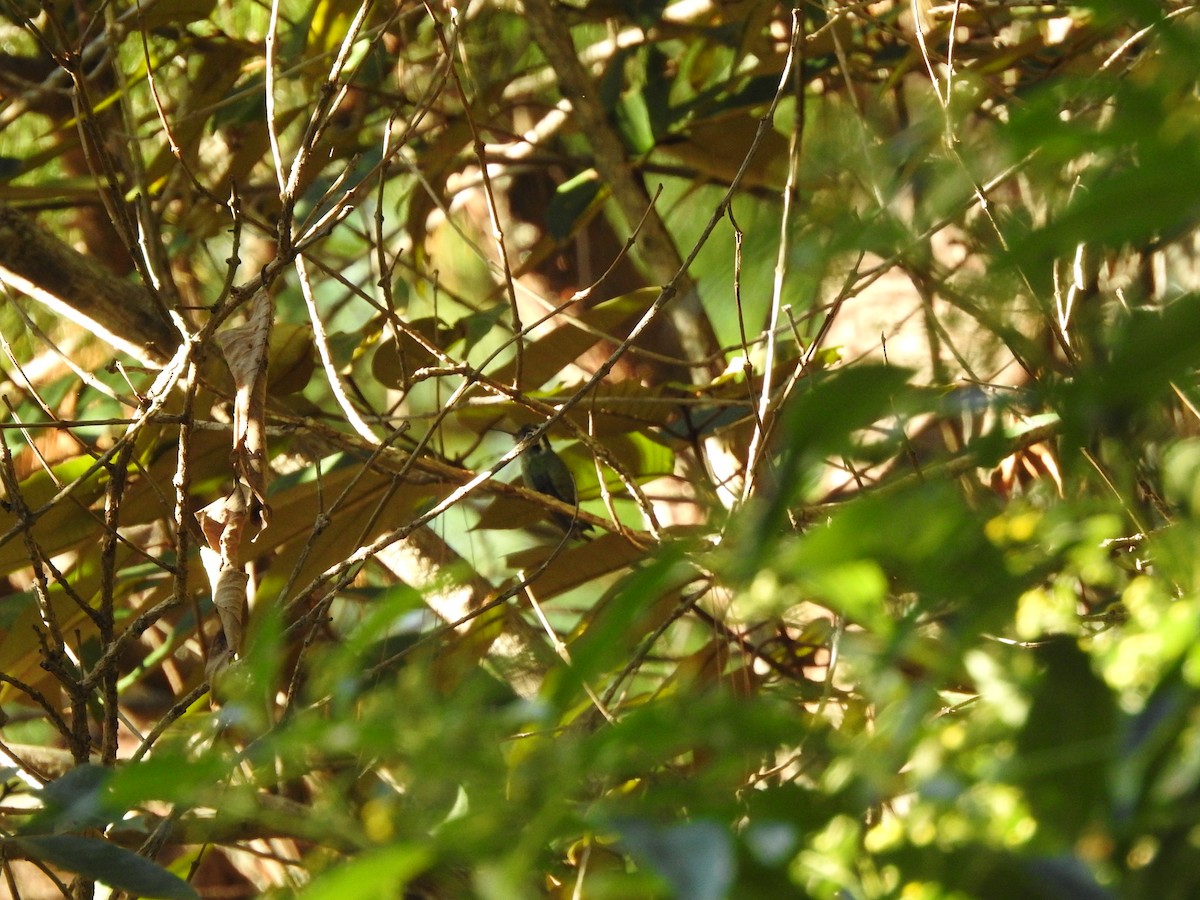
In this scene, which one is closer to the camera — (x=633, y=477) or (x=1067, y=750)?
(x=1067, y=750)

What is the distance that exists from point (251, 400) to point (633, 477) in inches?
23.0

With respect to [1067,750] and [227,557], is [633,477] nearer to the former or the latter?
[227,557]

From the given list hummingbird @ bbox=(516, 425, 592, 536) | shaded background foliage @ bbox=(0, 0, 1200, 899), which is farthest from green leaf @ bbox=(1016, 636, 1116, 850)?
hummingbird @ bbox=(516, 425, 592, 536)

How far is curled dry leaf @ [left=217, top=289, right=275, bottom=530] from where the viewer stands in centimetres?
85

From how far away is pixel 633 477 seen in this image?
4.51 ft

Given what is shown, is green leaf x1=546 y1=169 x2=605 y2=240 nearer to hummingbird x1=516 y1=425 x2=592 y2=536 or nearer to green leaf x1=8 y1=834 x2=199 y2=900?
hummingbird x1=516 y1=425 x2=592 y2=536

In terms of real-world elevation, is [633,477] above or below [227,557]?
below

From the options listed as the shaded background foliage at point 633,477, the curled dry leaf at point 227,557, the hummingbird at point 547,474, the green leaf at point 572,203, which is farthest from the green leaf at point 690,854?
the green leaf at point 572,203

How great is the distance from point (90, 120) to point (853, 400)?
0.83 metres

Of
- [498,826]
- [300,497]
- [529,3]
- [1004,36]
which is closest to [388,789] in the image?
[300,497]

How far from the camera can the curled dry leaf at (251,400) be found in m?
0.85

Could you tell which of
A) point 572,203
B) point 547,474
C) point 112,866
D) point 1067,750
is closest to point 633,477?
point 547,474

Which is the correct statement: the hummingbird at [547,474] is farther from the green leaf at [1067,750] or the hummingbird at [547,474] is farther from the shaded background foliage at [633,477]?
the green leaf at [1067,750]

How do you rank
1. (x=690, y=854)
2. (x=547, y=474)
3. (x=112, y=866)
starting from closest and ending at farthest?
1. (x=690, y=854)
2. (x=112, y=866)
3. (x=547, y=474)
